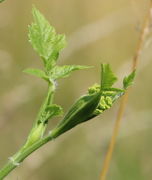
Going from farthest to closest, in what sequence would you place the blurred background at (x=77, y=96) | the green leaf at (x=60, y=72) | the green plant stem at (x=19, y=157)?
the blurred background at (x=77, y=96) < the green leaf at (x=60, y=72) < the green plant stem at (x=19, y=157)

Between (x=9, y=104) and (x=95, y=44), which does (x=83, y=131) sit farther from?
(x=95, y=44)

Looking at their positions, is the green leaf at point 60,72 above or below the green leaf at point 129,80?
above

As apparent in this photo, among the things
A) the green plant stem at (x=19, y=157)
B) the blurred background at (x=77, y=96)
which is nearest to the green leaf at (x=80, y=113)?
the green plant stem at (x=19, y=157)

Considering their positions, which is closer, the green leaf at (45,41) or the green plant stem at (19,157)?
the green plant stem at (19,157)

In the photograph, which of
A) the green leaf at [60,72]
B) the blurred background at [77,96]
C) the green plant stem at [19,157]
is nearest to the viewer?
the green plant stem at [19,157]

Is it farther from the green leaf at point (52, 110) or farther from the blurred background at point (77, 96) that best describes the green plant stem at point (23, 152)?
the blurred background at point (77, 96)

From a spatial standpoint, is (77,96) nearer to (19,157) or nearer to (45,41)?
(45,41)

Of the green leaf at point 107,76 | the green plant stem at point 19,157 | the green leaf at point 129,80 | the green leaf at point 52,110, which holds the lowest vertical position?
the green plant stem at point 19,157

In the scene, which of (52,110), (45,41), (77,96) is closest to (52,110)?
(52,110)
